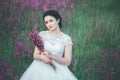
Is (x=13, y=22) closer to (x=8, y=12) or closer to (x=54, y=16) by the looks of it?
(x=8, y=12)

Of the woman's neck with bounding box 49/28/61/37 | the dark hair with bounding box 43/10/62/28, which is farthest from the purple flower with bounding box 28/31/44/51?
the dark hair with bounding box 43/10/62/28

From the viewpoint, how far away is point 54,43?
371cm

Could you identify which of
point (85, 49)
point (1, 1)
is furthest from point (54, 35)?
point (1, 1)

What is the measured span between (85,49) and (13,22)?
77 centimetres

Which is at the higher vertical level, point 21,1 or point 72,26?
point 21,1

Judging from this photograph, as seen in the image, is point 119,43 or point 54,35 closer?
point 54,35

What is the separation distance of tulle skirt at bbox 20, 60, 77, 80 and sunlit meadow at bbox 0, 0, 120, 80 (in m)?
0.29

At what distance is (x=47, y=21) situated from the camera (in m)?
3.78

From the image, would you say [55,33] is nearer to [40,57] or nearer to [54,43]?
[54,43]

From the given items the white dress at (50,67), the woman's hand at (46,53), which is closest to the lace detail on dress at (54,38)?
the white dress at (50,67)

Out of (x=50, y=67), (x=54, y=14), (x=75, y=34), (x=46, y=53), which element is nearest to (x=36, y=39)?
(x=46, y=53)

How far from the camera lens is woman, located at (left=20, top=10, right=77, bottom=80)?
3.64 m

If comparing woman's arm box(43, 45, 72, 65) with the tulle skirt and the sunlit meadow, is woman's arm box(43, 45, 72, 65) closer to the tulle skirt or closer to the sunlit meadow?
the tulle skirt

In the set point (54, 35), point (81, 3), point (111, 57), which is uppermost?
point (81, 3)
